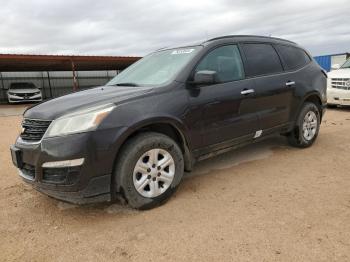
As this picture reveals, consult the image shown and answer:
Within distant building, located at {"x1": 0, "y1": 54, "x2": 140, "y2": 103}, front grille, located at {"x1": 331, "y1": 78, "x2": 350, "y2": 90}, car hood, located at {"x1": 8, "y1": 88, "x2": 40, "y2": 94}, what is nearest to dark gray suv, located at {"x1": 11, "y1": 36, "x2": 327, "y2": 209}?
front grille, located at {"x1": 331, "y1": 78, "x2": 350, "y2": 90}

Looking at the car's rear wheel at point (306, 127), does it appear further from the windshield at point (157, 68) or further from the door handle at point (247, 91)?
the windshield at point (157, 68)

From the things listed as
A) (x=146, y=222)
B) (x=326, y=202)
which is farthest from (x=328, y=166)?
(x=146, y=222)

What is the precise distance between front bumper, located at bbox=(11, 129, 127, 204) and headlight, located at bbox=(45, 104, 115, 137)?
63mm

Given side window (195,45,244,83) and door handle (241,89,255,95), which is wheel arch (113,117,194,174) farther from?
door handle (241,89,255,95)

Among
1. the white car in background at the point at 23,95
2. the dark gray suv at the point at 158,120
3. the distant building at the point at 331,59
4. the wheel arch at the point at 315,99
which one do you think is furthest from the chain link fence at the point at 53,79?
the dark gray suv at the point at 158,120

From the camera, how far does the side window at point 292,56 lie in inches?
208

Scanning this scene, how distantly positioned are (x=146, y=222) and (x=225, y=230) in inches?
29.8

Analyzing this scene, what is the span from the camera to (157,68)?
439 centimetres

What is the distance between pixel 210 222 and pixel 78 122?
5.03 ft

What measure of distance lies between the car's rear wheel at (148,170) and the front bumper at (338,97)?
784cm

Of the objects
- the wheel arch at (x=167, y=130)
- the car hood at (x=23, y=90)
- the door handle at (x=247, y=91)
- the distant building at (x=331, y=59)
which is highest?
the distant building at (x=331, y=59)

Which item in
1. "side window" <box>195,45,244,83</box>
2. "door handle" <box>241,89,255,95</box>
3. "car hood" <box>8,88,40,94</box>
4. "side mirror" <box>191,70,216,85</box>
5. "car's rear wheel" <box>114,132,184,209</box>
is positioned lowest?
"car's rear wheel" <box>114,132,184,209</box>

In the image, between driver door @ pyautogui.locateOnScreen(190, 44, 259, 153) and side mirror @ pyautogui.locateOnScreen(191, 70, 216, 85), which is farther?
driver door @ pyautogui.locateOnScreen(190, 44, 259, 153)

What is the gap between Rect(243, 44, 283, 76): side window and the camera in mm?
4664
